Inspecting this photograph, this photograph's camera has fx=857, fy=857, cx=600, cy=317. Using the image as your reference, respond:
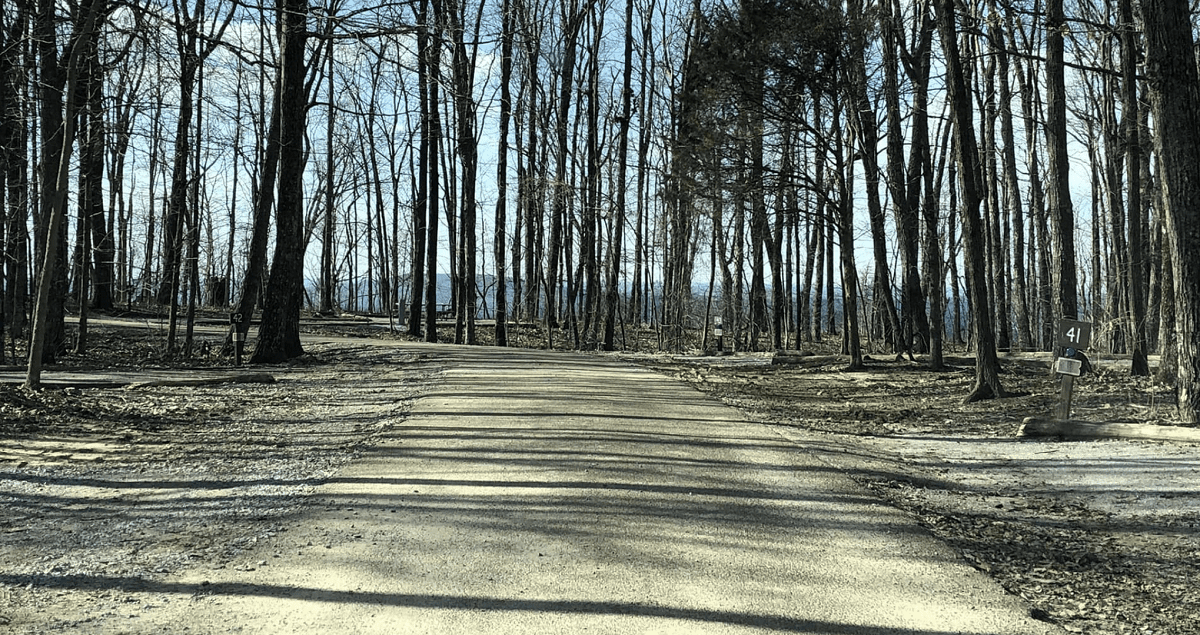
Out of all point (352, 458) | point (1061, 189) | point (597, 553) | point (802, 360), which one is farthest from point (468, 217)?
point (597, 553)

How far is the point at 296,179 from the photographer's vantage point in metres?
17.4

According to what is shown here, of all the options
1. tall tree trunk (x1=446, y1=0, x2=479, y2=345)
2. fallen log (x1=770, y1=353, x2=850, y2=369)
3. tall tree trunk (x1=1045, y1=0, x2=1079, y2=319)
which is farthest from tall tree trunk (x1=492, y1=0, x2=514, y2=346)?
tall tree trunk (x1=1045, y1=0, x2=1079, y2=319)

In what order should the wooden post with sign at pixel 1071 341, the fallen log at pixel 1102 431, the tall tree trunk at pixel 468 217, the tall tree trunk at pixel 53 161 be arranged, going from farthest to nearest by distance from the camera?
the tall tree trunk at pixel 468 217
the tall tree trunk at pixel 53 161
the wooden post with sign at pixel 1071 341
the fallen log at pixel 1102 431

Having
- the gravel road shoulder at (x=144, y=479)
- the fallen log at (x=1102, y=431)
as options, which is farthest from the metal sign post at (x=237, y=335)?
the fallen log at (x=1102, y=431)

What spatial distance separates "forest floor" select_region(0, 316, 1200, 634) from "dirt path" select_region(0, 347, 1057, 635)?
20 cm

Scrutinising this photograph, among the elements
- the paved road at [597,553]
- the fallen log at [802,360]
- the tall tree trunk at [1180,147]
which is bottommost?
the paved road at [597,553]

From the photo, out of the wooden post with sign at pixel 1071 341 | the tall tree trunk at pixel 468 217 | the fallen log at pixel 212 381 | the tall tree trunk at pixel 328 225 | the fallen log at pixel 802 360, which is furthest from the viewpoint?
the tall tree trunk at pixel 328 225

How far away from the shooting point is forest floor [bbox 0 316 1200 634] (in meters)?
4.55

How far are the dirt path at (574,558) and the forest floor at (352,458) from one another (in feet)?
0.65

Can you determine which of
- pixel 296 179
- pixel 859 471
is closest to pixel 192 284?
pixel 296 179

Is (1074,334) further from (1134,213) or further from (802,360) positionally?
(802,360)

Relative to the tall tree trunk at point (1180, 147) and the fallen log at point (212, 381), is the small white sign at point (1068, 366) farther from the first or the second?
the fallen log at point (212, 381)

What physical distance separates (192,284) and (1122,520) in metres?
17.5

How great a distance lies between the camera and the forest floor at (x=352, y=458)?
179 inches
